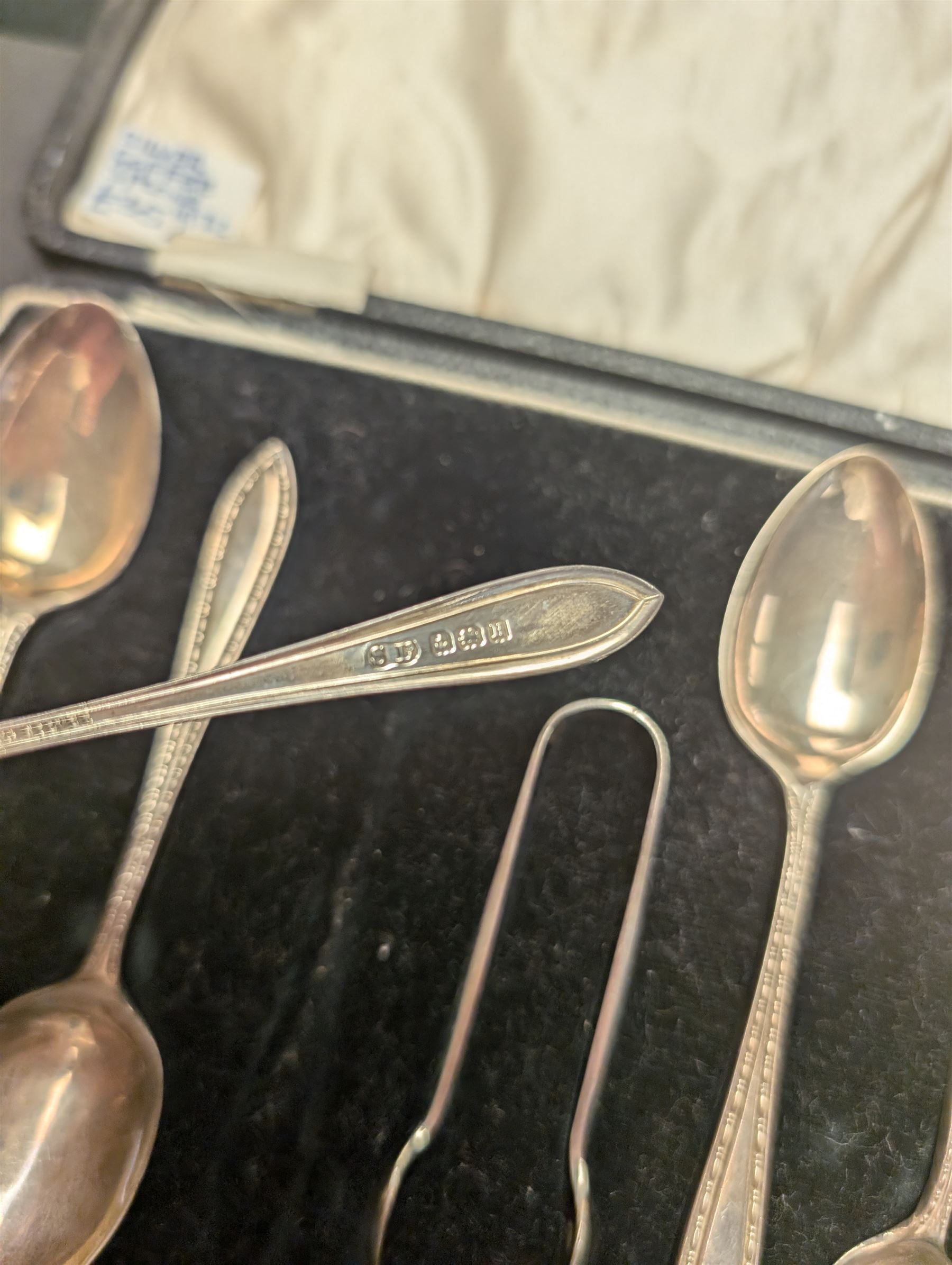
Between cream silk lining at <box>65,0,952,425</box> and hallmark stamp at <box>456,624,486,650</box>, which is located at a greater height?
cream silk lining at <box>65,0,952,425</box>

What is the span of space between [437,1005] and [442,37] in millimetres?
423

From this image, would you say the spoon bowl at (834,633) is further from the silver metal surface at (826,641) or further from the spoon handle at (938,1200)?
the spoon handle at (938,1200)

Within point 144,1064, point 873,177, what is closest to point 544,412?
point 873,177

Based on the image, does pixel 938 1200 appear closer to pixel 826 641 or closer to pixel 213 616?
pixel 826 641

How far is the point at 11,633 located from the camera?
33 centimetres

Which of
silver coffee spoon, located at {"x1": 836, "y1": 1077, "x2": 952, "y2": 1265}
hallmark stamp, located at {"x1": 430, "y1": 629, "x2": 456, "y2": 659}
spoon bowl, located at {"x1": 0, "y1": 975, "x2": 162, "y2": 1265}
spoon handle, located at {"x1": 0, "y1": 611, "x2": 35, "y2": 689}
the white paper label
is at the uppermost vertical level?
the white paper label

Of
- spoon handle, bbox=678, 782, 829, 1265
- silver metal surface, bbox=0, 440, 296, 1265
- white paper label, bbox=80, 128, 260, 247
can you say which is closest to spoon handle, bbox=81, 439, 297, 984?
silver metal surface, bbox=0, 440, 296, 1265

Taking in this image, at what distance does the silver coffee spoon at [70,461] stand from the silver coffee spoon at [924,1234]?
378 mm

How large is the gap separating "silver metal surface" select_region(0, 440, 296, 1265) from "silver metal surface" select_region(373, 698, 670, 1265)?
10 cm

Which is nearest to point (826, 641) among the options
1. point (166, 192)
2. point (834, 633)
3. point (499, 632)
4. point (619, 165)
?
point (834, 633)

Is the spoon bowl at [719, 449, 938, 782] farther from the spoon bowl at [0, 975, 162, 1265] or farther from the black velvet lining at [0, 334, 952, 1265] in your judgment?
the spoon bowl at [0, 975, 162, 1265]

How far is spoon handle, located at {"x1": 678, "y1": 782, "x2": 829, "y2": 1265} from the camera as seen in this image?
278 mm

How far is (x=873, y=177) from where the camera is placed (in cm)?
36

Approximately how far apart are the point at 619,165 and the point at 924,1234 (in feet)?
1.45
